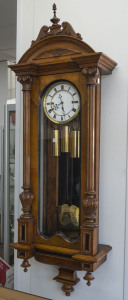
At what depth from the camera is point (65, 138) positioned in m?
1.53

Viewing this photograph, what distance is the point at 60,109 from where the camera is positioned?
1541mm

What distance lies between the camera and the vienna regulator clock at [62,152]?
1.41 metres

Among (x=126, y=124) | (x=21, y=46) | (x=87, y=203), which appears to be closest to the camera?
(x=87, y=203)

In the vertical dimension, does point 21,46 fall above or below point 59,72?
above

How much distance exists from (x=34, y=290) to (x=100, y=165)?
2.57 feet

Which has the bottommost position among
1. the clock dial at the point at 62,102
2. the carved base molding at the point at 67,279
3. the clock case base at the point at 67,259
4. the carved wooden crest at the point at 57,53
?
the carved base molding at the point at 67,279

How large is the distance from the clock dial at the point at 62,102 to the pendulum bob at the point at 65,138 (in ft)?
0.11

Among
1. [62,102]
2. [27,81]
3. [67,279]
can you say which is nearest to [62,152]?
[62,102]

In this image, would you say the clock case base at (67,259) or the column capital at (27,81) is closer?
the clock case base at (67,259)

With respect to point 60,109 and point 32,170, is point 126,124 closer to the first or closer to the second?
point 60,109

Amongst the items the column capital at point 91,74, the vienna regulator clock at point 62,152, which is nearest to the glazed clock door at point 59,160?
the vienna regulator clock at point 62,152

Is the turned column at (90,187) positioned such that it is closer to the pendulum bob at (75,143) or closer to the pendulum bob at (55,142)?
the pendulum bob at (75,143)

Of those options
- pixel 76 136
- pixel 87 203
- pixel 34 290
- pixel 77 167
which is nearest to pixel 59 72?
pixel 76 136

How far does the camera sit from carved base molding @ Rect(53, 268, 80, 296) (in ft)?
5.18
